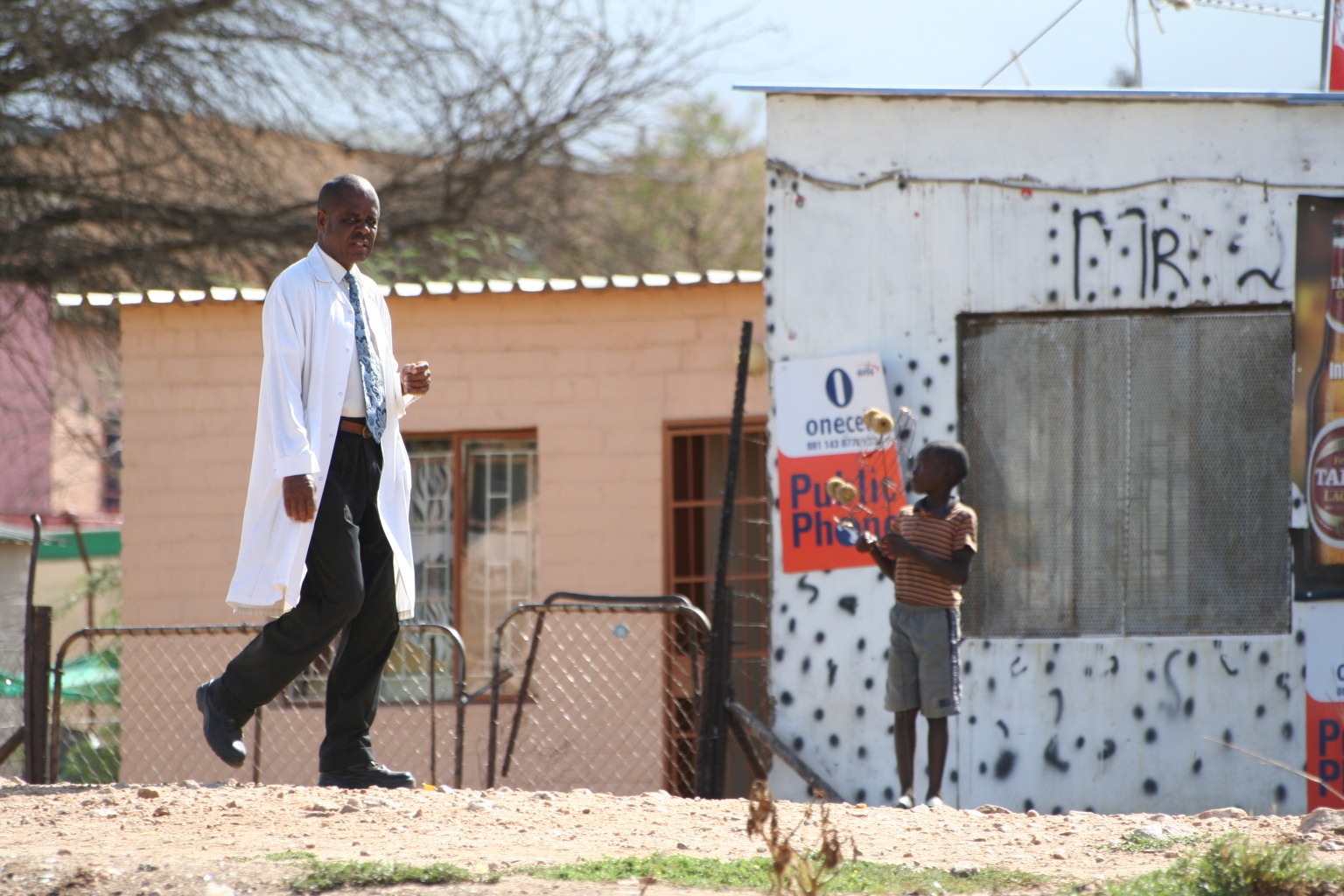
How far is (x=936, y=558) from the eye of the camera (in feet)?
20.7

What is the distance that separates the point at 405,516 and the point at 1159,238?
4.08 metres

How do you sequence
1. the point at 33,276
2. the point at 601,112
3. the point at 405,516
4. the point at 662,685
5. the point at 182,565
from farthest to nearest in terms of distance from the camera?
the point at 601,112, the point at 33,276, the point at 182,565, the point at 662,685, the point at 405,516

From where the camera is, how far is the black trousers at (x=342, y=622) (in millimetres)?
5082

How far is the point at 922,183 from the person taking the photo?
25.4ft

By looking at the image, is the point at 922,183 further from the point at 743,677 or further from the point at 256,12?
the point at 256,12

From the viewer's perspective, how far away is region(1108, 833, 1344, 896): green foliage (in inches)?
149

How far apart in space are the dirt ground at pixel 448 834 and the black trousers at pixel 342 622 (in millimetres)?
291

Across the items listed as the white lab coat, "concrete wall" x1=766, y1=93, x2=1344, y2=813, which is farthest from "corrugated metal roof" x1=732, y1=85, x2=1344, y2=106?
the white lab coat

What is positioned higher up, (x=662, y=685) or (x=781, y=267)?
(x=781, y=267)

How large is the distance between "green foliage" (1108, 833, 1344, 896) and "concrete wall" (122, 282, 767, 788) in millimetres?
5144

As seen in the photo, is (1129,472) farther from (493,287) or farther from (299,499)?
(299,499)

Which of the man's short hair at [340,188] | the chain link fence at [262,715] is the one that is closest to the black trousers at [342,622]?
the man's short hair at [340,188]

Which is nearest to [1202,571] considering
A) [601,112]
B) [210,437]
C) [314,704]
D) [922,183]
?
[922,183]

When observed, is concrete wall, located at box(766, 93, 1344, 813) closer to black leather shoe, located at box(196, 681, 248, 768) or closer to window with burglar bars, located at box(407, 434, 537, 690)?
window with burglar bars, located at box(407, 434, 537, 690)
